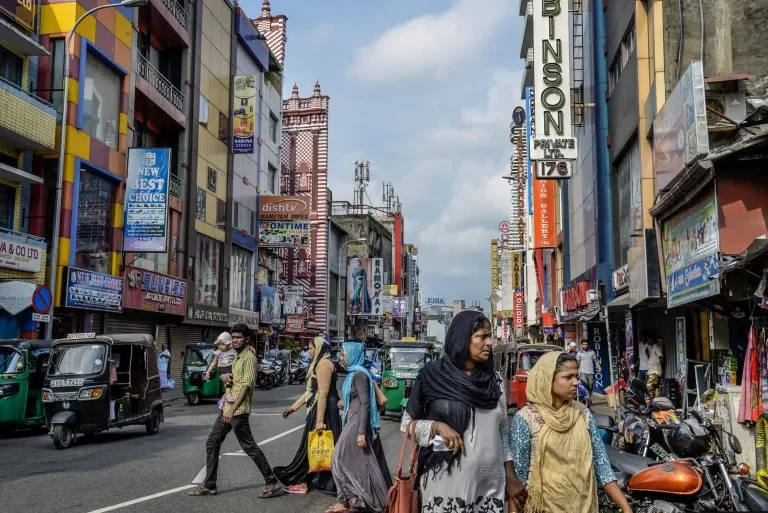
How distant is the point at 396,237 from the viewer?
111188mm

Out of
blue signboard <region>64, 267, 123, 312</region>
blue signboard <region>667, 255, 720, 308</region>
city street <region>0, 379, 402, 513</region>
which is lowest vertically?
city street <region>0, 379, 402, 513</region>

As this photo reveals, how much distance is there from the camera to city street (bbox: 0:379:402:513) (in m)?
8.27

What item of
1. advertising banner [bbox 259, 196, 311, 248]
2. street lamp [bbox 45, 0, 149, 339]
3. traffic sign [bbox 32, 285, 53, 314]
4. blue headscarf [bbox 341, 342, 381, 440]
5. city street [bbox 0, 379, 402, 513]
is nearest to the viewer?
blue headscarf [bbox 341, 342, 381, 440]

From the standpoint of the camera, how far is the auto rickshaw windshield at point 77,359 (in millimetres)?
14250

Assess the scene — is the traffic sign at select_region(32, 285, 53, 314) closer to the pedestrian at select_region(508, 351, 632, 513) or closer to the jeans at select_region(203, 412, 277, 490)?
the jeans at select_region(203, 412, 277, 490)

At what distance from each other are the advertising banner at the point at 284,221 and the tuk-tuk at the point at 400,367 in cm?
2285

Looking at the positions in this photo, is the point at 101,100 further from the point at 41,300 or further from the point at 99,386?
the point at 99,386

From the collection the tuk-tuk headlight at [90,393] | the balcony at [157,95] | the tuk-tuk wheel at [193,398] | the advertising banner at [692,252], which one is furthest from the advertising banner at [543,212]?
the tuk-tuk headlight at [90,393]

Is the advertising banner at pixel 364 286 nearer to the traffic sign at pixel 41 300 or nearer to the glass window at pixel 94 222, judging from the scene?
the glass window at pixel 94 222

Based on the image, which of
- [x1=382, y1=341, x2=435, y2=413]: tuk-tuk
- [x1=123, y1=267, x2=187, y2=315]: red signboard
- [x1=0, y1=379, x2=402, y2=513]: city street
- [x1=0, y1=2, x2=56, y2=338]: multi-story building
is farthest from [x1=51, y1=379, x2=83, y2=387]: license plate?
[x1=123, y1=267, x2=187, y2=315]: red signboard

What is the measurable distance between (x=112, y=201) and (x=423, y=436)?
79.2 feet

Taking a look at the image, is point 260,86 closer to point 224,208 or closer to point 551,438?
point 224,208

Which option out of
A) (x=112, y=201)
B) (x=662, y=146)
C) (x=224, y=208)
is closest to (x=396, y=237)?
(x=224, y=208)

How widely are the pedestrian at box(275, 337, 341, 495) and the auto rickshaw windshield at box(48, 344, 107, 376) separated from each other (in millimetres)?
6568
